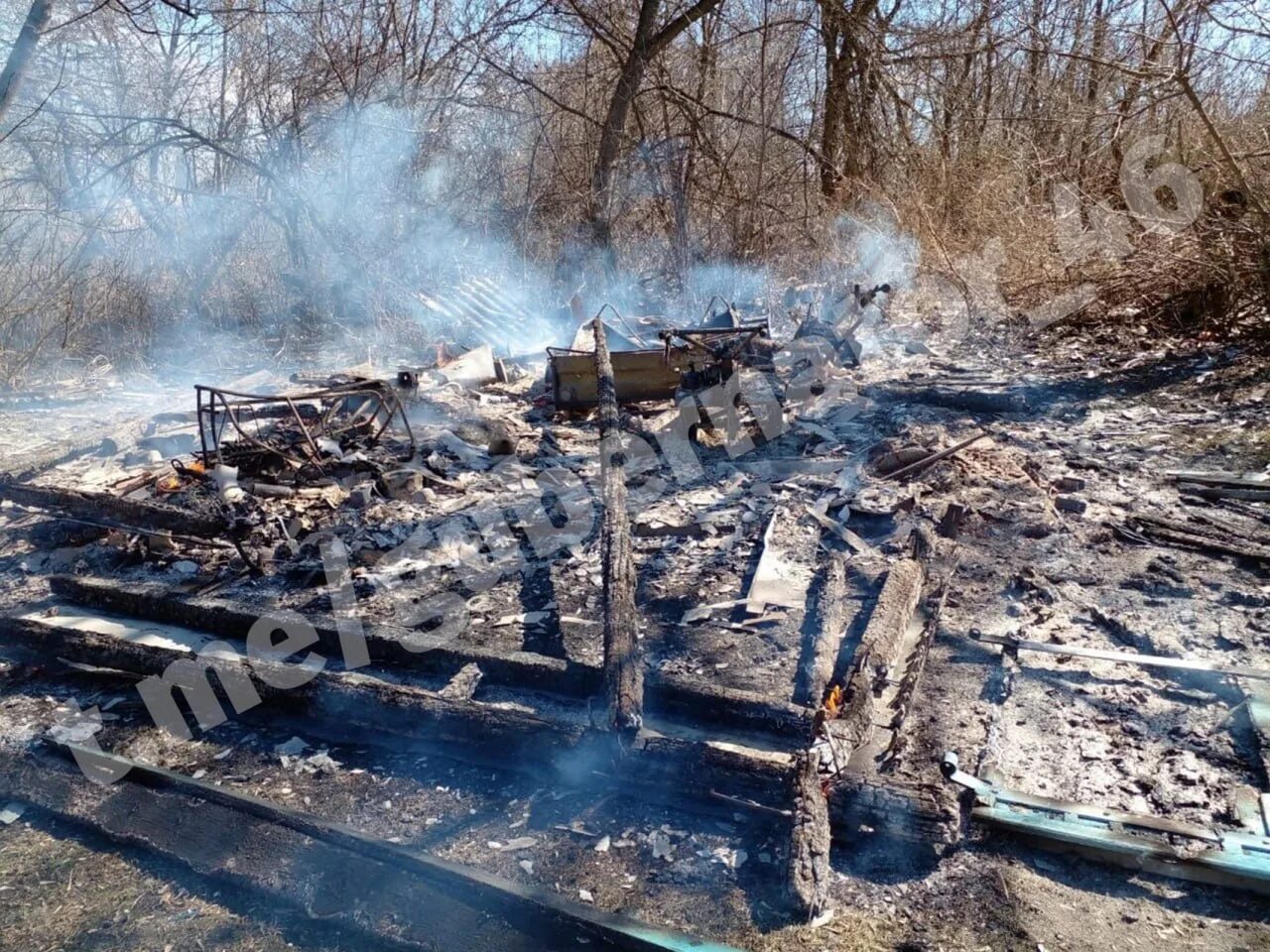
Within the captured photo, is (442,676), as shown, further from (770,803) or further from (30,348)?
(30,348)

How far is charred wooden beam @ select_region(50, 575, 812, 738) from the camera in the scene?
3.53 m

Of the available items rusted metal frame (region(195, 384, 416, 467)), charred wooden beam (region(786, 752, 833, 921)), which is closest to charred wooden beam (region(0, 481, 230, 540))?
rusted metal frame (region(195, 384, 416, 467))

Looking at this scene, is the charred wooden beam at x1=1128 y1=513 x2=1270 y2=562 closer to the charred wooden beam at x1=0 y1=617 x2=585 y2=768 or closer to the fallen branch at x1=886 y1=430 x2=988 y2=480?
the fallen branch at x1=886 y1=430 x2=988 y2=480

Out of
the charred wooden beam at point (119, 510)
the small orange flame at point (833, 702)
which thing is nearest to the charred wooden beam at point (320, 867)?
the small orange flame at point (833, 702)

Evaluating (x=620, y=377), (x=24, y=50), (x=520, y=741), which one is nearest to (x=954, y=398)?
(x=620, y=377)

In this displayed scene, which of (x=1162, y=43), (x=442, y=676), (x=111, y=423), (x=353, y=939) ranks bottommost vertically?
(x=353, y=939)

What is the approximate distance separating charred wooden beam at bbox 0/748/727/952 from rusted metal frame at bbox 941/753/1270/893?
4.02 ft

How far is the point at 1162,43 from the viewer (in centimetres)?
835

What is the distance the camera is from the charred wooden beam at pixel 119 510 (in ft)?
16.8

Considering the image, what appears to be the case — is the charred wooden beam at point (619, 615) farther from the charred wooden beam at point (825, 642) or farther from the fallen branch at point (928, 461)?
the fallen branch at point (928, 461)

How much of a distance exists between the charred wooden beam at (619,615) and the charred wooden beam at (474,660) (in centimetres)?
20

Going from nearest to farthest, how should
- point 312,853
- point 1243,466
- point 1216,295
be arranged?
point 312,853 < point 1243,466 < point 1216,295

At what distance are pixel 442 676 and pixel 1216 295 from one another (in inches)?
376

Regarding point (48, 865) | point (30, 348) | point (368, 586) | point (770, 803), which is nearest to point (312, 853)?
point (48, 865)
